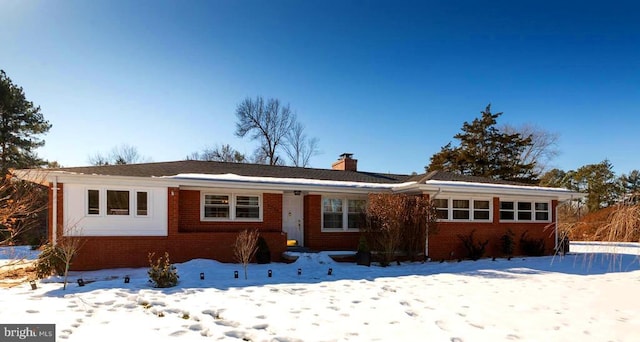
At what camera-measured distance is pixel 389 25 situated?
13.5 meters

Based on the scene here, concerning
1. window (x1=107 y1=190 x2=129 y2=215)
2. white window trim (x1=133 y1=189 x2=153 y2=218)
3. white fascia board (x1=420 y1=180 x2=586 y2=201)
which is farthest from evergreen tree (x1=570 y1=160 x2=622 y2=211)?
window (x1=107 y1=190 x2=129 y2=215)

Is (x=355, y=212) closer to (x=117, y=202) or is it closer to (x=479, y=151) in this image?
(x=117, y=202)

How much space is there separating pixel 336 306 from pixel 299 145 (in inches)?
1106

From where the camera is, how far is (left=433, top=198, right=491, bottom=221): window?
14.3m

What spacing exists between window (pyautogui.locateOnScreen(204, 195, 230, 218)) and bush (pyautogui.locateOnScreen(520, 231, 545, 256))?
12053 mm

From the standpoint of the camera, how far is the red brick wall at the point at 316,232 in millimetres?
13781

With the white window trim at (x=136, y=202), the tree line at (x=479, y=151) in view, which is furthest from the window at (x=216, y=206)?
the tree line at (x=479, y=151)

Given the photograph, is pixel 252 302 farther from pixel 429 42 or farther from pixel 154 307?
pixel 429 42

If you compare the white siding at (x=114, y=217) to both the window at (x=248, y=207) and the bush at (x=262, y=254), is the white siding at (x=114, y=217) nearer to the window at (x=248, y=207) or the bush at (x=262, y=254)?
the window at (x=248, y=207)

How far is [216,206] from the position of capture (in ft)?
42.0

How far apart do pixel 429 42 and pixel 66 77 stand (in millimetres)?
13118

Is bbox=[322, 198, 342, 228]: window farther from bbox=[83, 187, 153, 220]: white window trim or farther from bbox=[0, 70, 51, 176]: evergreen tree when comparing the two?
bbox=[0, 70, 51, 176]: evergreen tree

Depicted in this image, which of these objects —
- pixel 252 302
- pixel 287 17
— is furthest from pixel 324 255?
pixel 287 17

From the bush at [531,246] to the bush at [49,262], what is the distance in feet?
53.0
